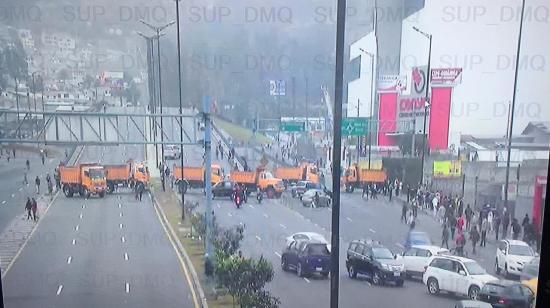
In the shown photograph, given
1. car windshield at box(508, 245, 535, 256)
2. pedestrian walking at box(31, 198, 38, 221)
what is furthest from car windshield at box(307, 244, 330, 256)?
pedestrian walking at box(31, 198, 38, 221)

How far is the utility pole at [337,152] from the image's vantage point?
1.75 metres

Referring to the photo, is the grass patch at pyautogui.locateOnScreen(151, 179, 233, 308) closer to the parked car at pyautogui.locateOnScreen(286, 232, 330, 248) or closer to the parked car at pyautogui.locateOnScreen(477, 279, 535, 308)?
the parked car at pyautogui.locateOnScreen(286, 232, 330, 248)

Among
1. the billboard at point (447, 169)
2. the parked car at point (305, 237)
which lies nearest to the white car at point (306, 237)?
the parked car at point (305, 237)

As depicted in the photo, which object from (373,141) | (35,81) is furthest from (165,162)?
(373,141)

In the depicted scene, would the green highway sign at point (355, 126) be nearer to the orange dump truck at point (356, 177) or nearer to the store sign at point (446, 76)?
the orange dump truck at point (356, 177)

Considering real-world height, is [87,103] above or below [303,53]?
below

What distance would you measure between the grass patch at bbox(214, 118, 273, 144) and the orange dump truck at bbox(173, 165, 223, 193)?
177 millimetres

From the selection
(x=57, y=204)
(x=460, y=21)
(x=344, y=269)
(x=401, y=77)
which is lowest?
(x=344, y=269)

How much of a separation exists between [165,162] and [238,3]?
84cm

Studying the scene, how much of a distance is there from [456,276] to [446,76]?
1001mm

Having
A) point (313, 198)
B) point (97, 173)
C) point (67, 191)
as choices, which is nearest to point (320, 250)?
point (313, 198)

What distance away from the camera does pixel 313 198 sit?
1913mm

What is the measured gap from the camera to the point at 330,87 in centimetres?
181

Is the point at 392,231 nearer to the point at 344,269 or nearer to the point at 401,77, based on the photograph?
the point at 344,269
